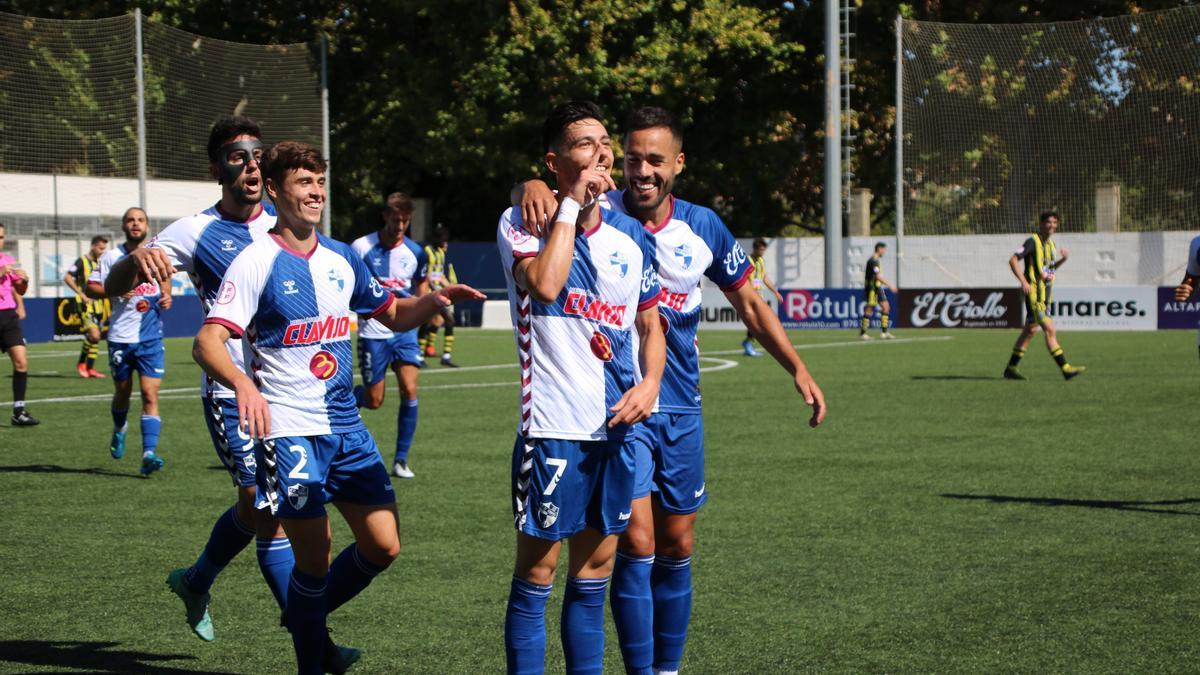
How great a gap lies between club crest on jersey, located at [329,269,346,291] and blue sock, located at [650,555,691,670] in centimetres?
164

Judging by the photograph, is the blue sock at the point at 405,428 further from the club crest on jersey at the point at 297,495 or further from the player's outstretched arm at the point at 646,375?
the player's outstretched arm at the point at 646,375

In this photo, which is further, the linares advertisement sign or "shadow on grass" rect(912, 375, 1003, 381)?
the linares advertisement sign

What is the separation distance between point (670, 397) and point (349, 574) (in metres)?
1.48

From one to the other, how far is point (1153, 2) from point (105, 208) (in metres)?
29.4

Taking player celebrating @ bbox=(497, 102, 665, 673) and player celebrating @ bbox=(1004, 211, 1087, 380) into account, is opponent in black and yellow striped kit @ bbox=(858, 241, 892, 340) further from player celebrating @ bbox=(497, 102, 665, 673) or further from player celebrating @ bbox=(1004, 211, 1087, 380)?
player celebrating @ bbox=(497, 102, 665, 673)

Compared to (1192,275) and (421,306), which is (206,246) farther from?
(1192,275)

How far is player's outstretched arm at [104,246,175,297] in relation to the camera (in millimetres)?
5770

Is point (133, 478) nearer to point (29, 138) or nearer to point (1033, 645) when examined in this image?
point (1033, 645)

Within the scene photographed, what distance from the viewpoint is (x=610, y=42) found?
42656 mm

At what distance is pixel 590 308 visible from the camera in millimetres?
4883

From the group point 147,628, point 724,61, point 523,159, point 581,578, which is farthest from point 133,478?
point 724,61

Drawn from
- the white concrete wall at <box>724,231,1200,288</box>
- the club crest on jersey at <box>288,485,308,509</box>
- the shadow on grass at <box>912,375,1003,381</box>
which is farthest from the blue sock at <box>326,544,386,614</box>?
the white concrete wall at <box>724,231,1200,288</box>

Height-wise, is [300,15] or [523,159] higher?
[300,15]

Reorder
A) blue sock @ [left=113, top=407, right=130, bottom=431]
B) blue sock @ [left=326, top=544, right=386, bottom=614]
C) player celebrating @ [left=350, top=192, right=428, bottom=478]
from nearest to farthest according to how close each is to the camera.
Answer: blue sock @ [left=326, top=544, right=386, bottom=614], player celebrating @ [left=350, top=192, right=428, bottom=478], blue sock @ [left=113, top=407, right=130, bottom=431]
